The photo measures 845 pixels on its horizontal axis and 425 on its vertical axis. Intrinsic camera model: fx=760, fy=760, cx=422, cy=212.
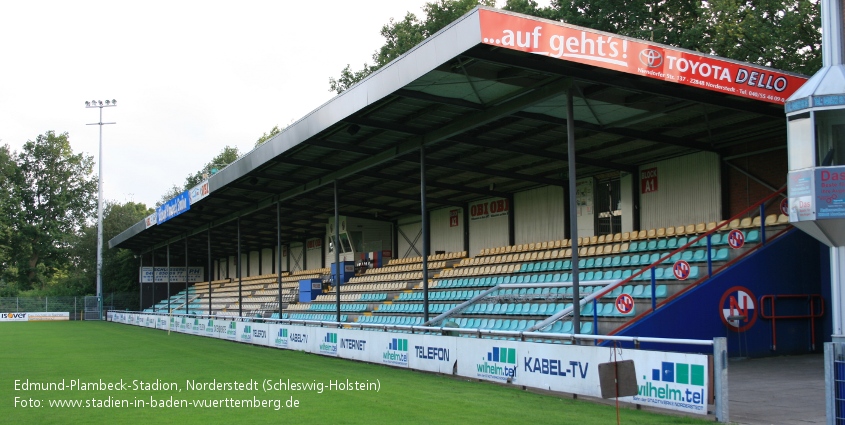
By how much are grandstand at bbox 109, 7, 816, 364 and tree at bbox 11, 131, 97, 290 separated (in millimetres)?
54550

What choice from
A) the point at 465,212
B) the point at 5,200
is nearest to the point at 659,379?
the point at 465,212

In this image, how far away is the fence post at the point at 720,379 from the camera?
8625 mm

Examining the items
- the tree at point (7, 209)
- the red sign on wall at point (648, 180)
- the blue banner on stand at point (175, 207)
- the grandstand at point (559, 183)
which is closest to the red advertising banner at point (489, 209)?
the grandstand at point (559, 183)

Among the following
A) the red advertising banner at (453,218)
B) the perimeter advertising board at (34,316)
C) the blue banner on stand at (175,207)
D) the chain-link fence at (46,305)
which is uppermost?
the blue banner on stand at (175,207)

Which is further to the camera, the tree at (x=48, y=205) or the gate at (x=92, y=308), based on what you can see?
the tree at (x=48, y=205)

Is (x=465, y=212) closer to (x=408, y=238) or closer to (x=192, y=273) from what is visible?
(x=408, y=238)

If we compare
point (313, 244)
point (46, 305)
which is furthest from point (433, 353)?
point (46, 305)

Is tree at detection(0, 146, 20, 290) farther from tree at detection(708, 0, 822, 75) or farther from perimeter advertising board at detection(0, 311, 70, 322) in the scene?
tree at detection(708, 0, 822, 75)

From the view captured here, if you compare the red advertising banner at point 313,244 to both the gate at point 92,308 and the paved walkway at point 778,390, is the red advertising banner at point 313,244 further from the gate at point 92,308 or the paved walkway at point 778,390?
the paved walkway at point 778,390

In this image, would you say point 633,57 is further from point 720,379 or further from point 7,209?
point 7,209

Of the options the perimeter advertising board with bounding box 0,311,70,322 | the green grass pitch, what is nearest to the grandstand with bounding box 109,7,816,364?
the green grass pitch

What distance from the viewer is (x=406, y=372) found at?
15500 millimetres

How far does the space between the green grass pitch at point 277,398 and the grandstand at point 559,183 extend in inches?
112

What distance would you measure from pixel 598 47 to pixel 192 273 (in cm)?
5661
